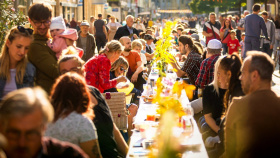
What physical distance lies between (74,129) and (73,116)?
9 centimetres

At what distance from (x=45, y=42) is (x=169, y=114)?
3.40m

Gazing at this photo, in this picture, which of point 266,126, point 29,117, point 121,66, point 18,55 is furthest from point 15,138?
point 121,66

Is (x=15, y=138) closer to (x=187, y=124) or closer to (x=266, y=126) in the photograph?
(x=266, y=126)

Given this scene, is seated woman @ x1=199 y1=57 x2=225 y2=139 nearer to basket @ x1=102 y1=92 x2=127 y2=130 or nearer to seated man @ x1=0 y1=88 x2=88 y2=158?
basket @ x1=102 y1=92 x2=127 y2=130

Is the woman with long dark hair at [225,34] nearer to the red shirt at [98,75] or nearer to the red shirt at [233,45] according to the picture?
the red shirt at [233,45]

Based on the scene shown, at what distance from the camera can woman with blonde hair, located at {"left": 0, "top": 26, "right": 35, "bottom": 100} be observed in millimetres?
5008

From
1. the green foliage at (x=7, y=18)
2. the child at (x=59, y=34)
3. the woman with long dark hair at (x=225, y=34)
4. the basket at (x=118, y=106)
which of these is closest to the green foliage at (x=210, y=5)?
the woman with long dark hair at (x=225, y=34)

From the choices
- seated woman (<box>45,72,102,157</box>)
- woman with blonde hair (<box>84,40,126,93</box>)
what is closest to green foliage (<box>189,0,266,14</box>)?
woman with blonde hair (<box>84,40,126,93</box>)

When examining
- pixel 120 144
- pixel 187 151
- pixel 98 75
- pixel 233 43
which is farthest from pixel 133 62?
pixel 233 43

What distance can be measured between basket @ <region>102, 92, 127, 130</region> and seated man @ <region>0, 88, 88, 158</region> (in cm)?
398

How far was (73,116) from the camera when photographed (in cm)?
409

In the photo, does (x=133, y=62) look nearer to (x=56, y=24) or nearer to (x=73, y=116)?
(x=56, y=24)

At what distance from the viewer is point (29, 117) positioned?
274cm

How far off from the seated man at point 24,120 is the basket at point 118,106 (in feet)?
13.0
